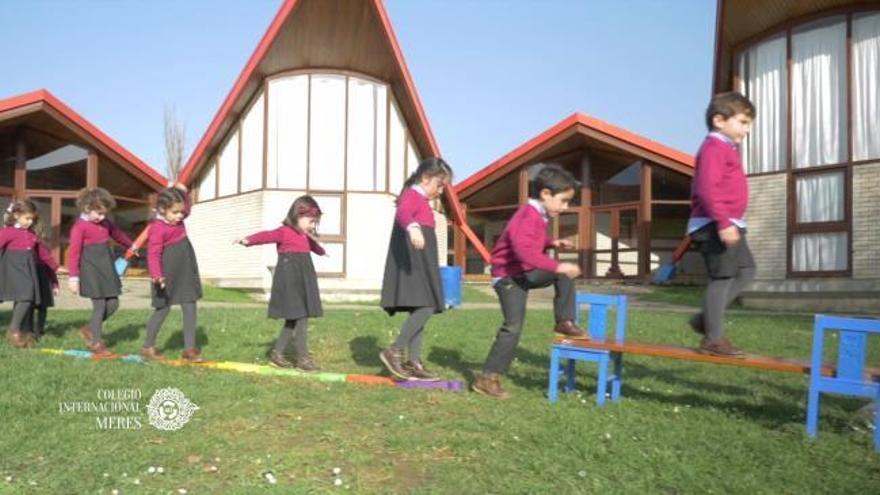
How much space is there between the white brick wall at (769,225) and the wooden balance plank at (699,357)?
12437mm

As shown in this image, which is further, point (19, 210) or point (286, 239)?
point (19, 210)

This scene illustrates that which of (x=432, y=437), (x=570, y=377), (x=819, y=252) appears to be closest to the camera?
(x=432, y=437)

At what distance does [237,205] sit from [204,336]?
11.5 metres

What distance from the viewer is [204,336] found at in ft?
29.2

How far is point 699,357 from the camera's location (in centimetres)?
505

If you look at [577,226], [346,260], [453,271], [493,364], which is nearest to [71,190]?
[346,260]

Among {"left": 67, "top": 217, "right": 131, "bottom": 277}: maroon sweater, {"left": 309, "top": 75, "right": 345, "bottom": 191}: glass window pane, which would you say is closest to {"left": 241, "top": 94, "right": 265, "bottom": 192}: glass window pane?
{"left": 309, "top": 75, "right": 345, "bottom": 191}: glass window pane

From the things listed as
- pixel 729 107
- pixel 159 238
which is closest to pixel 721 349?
pixel 729 107

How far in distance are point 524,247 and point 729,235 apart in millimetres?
1415

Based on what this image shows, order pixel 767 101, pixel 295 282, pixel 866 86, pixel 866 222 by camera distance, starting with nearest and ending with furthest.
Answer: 1. pixel 295 282
2. pixel 866 222
3. pixel 866 86
4. pixel 767 101

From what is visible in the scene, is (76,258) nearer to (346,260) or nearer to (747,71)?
(346,260)

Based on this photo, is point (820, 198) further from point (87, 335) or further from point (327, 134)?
point (87, 335)

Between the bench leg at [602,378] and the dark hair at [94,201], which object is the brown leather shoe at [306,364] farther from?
the dark hair at [94,201]

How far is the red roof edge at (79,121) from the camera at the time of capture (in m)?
19.5
